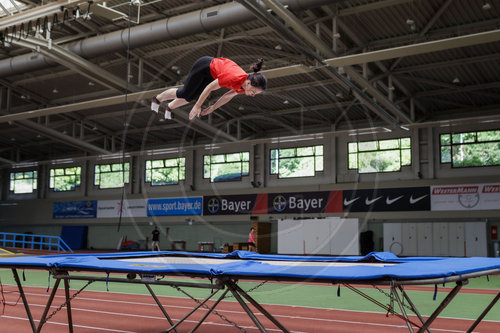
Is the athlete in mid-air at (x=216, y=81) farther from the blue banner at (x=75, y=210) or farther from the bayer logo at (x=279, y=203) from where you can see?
the blue banner at (x=75, y=210)

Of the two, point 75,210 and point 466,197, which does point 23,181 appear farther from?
point 466,197

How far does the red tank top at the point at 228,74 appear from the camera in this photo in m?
5.22

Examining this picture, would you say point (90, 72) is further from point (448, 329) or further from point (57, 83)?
point (448, 329)

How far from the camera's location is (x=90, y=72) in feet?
64.1

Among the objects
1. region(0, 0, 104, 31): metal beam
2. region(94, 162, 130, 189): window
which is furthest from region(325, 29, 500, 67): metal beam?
region(94, 162, 130, 189): window

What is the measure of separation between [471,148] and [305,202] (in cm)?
841

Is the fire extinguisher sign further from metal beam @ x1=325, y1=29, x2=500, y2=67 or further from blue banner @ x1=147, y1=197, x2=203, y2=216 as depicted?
blue banner @ x1=147, y1=197, x2=203, y2=216

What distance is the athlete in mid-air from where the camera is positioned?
16.9ft

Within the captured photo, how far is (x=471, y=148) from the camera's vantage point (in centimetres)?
2297

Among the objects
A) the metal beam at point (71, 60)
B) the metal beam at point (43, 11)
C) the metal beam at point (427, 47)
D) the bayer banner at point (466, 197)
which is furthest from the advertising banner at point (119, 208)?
the metal beam at point (427, 47)

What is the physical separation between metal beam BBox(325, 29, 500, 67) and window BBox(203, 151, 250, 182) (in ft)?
46.1

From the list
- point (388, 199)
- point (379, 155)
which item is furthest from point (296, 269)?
point (379, 155)

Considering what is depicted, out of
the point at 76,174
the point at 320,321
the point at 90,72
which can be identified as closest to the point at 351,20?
the point at 90,72

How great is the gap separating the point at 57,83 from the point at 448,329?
21675mm
